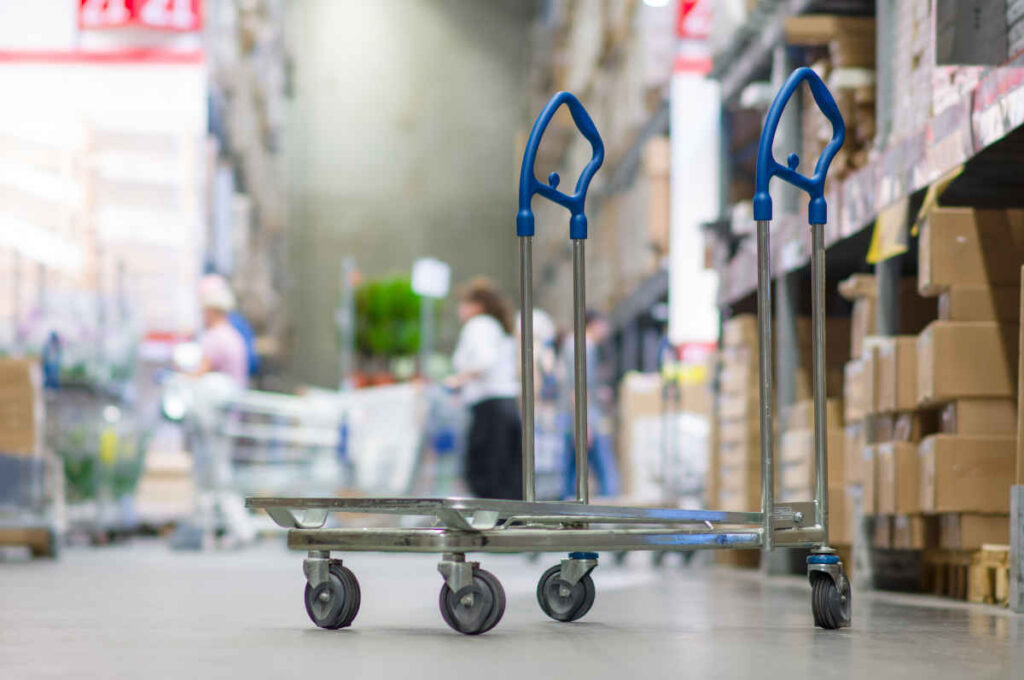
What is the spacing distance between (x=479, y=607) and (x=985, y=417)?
1.91 m

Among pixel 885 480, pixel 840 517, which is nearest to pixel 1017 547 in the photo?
pixel 885 480

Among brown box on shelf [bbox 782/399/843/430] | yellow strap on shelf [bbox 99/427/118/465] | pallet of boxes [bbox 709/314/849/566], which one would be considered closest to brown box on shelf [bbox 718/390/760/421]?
pallet of boxes [bbox 709/314/849/566]

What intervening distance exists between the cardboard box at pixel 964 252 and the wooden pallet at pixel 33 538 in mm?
4575

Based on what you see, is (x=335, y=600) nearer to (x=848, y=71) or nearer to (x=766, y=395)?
(x=766, y=395)

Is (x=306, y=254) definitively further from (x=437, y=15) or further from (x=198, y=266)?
(x=198, y=266)

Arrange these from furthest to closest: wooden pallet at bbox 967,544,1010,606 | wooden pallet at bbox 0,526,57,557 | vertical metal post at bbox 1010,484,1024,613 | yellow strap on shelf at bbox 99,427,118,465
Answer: yellow strap on shelf at bbox 99,427,118,465
wooden pallet at bbox 0,526,57,557
wooden pallet at bbox 967,544,1010,606
vertical metal post at bbox 1010,484,1024,613

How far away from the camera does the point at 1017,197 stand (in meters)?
4.53

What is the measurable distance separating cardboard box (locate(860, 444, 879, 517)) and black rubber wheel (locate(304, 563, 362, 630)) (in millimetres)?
2038

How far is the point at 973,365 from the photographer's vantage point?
13.6 feet

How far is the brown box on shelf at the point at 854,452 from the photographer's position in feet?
15.9

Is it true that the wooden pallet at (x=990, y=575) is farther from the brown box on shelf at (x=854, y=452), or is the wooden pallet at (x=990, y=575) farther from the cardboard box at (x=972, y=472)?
the brown box on shelf at (x=854, y=452)

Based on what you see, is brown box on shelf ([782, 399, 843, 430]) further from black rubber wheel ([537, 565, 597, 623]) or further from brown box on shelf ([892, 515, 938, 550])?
black rubber wheel ([537, 565, 597, 623])

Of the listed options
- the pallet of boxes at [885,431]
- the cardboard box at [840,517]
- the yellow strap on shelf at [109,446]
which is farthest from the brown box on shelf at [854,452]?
the yellow strap on shelf at [109,446]

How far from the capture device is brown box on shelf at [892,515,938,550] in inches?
173
